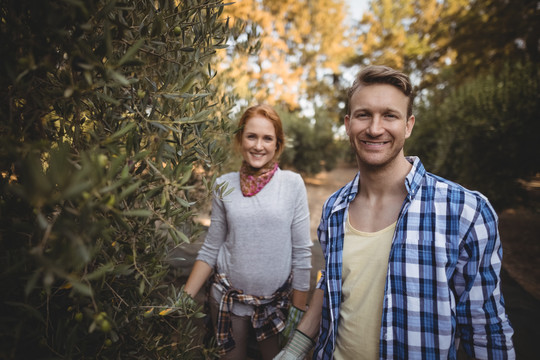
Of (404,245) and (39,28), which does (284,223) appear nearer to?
(404,245)

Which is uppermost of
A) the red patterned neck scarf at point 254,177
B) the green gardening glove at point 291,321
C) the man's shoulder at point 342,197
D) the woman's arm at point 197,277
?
the red patterned neck scarf at point 254,177

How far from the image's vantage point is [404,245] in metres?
1.42

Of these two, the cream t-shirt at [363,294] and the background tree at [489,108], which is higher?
the background tree at [489,108]

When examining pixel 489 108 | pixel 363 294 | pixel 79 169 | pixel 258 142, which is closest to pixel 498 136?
pixel 489 108

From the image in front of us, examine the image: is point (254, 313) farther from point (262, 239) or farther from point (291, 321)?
point (262, 239)

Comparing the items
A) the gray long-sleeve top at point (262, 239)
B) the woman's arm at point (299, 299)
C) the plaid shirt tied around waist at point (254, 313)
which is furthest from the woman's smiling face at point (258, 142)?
the woman's arm at point (299, 299)

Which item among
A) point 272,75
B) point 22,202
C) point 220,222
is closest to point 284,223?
point 220,222

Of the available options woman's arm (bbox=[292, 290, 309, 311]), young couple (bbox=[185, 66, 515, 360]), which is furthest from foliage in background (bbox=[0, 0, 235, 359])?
woman's arm (bbox=[292, 290, 309, 311])

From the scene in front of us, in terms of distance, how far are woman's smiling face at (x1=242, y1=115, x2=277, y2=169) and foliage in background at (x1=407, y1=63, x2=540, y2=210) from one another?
5.76 metres

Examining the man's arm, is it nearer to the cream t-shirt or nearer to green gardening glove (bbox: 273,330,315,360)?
green gardening glove (bbox: 273,330,315,360)

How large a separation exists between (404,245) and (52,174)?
60.0 inches

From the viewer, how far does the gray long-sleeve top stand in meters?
2.20

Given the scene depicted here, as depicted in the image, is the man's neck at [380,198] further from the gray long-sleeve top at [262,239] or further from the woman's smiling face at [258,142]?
the woman's smiling face at [258,142]

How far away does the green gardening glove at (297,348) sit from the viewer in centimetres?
168
